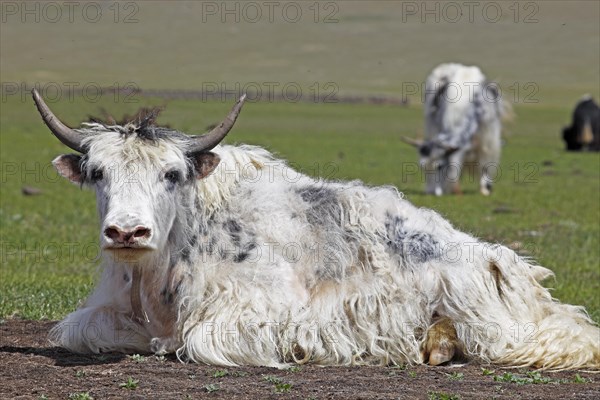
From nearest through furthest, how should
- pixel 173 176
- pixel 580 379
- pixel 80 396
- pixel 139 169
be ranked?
pixel 80 396, pixel 580 379, pixel 139 169, pixel 173 176

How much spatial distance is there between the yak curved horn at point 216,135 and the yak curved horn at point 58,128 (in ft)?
2.32

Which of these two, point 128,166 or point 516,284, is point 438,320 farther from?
point 128,166

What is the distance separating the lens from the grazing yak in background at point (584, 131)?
1549 inches

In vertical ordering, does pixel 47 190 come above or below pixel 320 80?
below

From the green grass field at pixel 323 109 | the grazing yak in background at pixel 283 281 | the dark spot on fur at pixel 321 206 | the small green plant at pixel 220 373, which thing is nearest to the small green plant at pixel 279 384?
the small green plant at pixel 220 373

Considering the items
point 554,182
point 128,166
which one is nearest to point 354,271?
point 128,166

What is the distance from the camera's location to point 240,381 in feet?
19.7

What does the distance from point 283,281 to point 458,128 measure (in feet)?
49.3

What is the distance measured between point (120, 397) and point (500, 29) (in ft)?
397

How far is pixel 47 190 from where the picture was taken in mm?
20891

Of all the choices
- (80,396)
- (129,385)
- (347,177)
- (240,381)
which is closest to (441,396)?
(240,381)

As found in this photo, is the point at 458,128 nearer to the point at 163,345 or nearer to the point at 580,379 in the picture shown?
the point at 163,345

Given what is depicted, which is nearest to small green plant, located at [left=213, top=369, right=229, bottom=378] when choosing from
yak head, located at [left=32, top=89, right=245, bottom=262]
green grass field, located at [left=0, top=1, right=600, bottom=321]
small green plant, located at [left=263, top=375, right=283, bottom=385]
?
small green plant, located at [left=263, top=375, right=283, bottom=385]

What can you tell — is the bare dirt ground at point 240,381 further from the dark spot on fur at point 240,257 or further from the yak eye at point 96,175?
the yak eye at point 96,175
